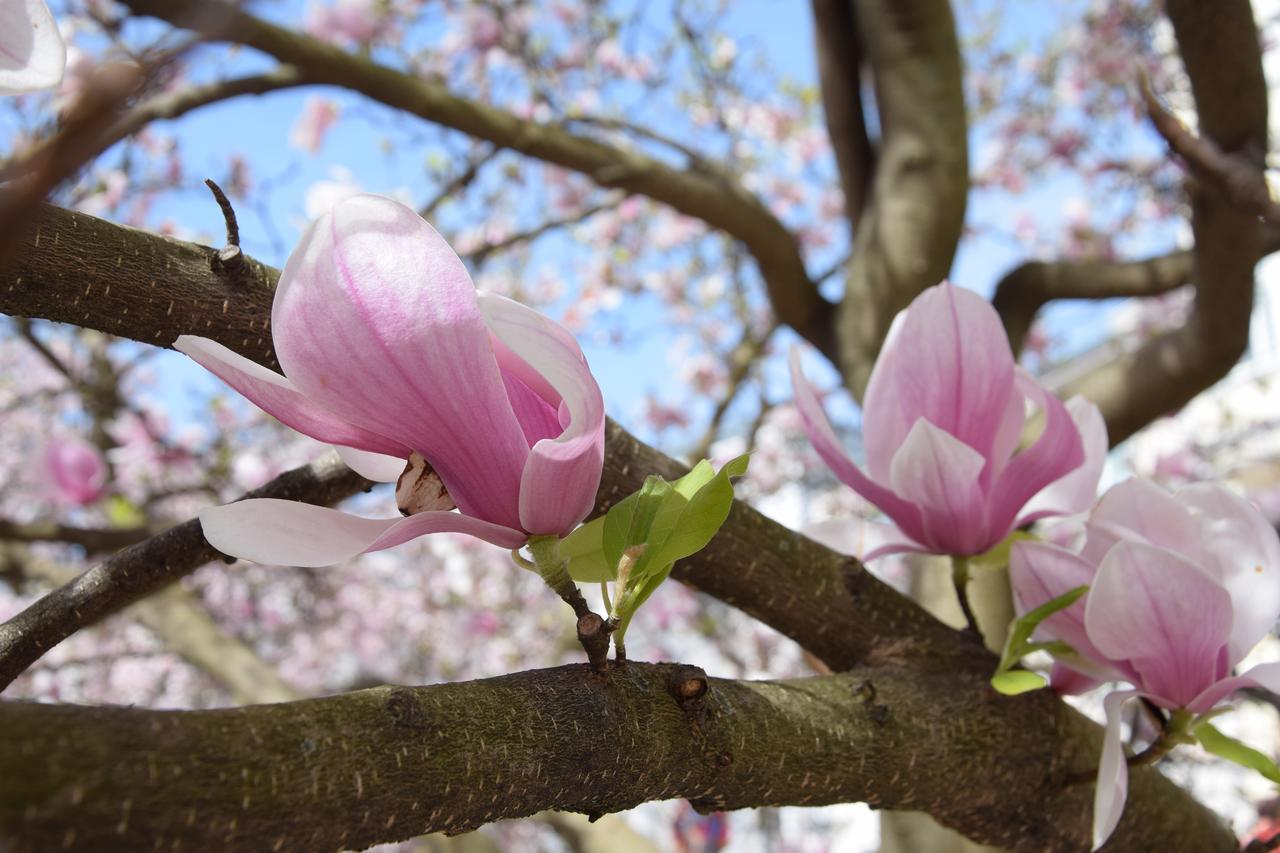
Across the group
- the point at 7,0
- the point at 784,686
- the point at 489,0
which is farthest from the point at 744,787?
the point at 489,0

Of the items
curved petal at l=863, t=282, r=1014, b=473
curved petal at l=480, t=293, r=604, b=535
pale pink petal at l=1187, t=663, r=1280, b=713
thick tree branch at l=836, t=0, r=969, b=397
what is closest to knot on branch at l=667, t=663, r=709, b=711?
curved petal at l=480, t=293, r=604, b=535

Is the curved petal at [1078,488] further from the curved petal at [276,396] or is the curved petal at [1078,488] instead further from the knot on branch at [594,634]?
the curved petal at [276,396]

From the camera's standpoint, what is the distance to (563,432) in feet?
1.47

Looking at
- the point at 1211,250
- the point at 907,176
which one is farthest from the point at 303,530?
the point at 907,176

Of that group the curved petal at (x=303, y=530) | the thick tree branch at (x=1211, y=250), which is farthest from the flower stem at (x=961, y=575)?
the thick tree branch at (x=1211, y=250)

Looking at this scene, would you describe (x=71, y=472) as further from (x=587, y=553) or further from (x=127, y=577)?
(x=587, y=553)

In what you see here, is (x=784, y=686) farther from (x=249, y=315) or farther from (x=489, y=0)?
(x=489, y=0)

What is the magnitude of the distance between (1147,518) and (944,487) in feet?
0.43

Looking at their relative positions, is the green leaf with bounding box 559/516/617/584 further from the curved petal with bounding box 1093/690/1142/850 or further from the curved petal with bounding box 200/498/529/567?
Result: the curved petal with bounding box 1093/690/1142/850

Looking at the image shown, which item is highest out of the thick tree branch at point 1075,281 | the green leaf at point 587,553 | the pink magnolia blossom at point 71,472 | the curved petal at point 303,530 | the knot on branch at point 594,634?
the pink magnolia blossom at point 71,472

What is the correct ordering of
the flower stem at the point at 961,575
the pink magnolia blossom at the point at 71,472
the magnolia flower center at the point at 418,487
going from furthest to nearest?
the pink magnolia blossom at the point at 71,472, the flower stem at the point at 961,575, the magnolia flower center at the point at 418,487

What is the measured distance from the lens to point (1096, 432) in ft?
2.41

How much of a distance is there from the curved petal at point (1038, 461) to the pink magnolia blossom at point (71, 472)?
8.29 feet

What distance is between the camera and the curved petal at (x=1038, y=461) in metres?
0.63
